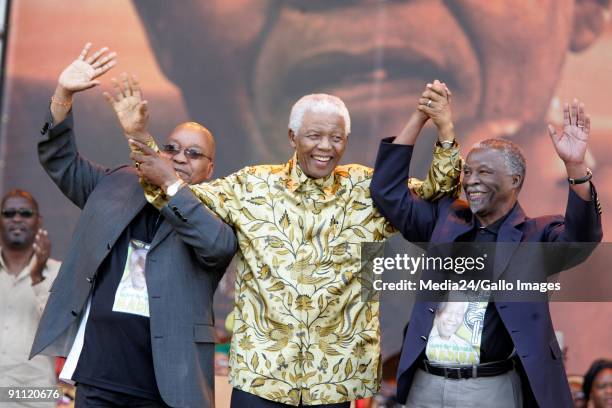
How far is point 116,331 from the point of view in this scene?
4.30 m

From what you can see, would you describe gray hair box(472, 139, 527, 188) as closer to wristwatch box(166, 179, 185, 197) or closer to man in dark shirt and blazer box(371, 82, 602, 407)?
man in dark shirt and blazer box(371, 82, 602, 407)

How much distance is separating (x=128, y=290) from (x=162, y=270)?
0.16 meters

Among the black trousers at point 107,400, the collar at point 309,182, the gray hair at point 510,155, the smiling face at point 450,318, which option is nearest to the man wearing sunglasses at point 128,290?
the black trousers at point 107,400

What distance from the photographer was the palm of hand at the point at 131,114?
4301mm

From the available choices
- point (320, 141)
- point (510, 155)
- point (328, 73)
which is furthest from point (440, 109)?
point (328, 73)

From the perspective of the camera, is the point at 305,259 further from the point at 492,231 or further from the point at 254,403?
the point at 492,231

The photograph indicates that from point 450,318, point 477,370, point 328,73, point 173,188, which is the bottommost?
point 477,370

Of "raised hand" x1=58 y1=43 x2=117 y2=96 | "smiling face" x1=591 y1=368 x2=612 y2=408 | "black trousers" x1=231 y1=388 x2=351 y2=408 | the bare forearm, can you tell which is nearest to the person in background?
"smiling face" x1=591 y1=368 x2=612 y2=408

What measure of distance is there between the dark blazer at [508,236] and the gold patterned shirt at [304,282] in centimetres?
11

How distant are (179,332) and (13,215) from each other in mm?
1933

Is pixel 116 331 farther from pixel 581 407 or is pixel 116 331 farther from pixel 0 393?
pixel 581 407

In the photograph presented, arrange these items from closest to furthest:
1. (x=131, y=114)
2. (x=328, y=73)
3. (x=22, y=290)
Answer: (x=131, y=114), (x=22, y=290), (x=328, y=73)

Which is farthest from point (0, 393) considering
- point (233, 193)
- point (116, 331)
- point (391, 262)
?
point (391, 262)

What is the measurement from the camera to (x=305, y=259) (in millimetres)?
4344
